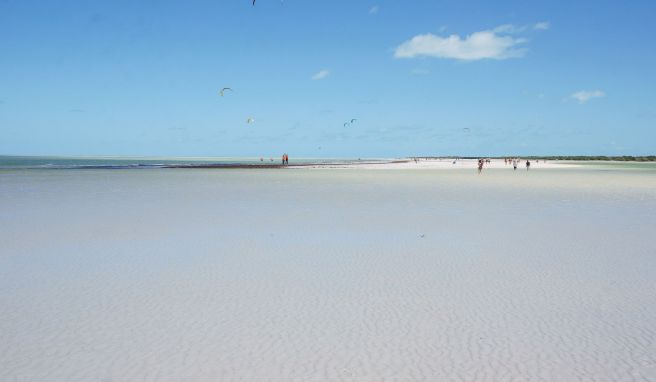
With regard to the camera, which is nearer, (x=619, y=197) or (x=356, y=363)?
(x=356, y=363)

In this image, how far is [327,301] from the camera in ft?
20.4

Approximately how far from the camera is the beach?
14.6 feet

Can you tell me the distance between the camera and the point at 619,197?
69.3 ft

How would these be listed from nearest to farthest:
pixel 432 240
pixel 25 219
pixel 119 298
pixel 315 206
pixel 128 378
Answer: pixel 128 378, pixel 119 298, pixel 432 240, pixel 25 219, pixel 315 206

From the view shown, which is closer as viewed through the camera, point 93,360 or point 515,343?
point 93,360

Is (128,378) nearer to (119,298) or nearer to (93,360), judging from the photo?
(93,360)

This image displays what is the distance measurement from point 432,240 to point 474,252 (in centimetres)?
138

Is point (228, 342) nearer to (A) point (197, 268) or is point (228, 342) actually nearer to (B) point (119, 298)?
(B) point (119, 298)

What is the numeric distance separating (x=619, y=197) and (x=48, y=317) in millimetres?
21701

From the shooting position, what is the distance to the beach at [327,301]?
14.6 ft

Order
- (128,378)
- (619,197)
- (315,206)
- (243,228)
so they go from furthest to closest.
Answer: (619,197) < (315,206) < (243,228) < (128,378)

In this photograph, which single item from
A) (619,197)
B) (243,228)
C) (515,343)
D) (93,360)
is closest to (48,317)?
(93,360)

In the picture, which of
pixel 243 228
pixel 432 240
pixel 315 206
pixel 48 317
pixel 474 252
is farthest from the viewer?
pixel 315 206

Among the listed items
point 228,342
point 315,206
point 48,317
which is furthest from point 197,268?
point 315,206
